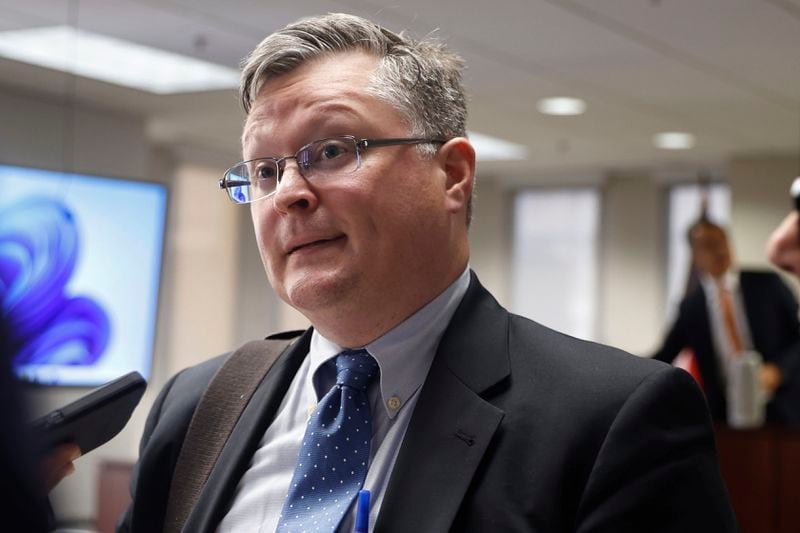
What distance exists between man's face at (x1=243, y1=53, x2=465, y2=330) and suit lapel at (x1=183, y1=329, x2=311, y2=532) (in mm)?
161

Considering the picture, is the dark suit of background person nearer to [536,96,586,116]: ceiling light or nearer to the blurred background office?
the blurred background office

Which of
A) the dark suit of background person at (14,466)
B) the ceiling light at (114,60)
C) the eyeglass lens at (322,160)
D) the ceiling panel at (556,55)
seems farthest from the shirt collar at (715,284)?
the dark suit of background person at (14,466)

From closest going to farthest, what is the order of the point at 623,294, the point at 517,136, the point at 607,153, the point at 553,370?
the point at 553,370 → the point at 517,136 → the point at 607,153 → the point at 623,294

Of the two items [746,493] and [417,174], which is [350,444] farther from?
[746,493]

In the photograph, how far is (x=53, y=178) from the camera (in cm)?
375

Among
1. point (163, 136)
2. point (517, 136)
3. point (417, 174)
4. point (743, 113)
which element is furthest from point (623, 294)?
point (417, 174)

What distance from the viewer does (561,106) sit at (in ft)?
25.6

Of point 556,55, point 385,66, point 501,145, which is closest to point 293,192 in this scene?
point 385,66

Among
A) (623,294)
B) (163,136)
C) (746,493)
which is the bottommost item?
(746,493)

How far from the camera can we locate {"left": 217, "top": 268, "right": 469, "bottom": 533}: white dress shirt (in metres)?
1.47

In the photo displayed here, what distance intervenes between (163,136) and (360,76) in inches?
323

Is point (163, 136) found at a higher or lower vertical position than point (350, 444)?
higher

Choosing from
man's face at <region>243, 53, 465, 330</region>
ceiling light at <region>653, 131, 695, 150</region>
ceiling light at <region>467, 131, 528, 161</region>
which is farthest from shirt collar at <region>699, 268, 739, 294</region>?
man's face at <region>243, 53, 465, 330</region>

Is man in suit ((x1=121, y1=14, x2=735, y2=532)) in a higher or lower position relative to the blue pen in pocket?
higher
